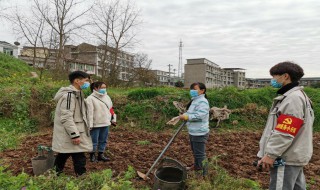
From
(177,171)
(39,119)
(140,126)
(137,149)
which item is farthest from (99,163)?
(39,119)

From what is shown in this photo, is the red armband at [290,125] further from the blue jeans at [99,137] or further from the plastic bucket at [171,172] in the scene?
the blue jeans at [99,137]

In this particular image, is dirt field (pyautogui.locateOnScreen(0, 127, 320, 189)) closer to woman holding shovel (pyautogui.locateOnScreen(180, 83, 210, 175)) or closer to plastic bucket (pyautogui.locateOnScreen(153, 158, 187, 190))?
plastic bucket (pyautogui.locateOnScreen(153, 158, 187, 190))

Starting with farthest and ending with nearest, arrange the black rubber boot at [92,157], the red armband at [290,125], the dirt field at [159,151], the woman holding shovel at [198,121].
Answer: the black rubber boot at [92,157] → the dirt field at [159,151] → the woman holding shovel at [198,121] → the red armband at [290,125]

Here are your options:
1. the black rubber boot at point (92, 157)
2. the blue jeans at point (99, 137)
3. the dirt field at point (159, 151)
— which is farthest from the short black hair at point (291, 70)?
the black rubber boot at point (92, 157)

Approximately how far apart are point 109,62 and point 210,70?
28895 mm

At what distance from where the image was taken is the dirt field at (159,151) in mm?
4332

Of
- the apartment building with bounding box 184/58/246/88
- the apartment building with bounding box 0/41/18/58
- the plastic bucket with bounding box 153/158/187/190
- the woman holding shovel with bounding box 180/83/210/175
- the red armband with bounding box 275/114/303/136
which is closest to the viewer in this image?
the red armband with bounding box 275/114/303/136

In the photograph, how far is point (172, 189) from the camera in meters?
3.22

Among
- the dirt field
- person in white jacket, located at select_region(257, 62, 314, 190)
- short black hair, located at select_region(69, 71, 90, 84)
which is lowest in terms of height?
the dirt field

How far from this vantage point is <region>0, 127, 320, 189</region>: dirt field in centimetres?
433

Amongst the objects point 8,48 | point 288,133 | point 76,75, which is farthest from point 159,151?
point 8,48

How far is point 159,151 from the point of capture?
5.57 metres

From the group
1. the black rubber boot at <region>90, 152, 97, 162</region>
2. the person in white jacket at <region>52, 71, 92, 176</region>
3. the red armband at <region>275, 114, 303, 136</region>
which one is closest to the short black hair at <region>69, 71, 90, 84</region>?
the person in white jacket at <region>52, 71, 92, 176</region>

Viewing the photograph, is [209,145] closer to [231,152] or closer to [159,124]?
[231,152]
